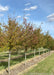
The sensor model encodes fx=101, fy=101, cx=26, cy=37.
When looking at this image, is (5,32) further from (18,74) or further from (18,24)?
(18,74)

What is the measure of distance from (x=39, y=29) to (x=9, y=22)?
6238 mm

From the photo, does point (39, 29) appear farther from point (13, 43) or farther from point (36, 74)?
point (36, 74)

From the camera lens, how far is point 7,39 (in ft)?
23.0

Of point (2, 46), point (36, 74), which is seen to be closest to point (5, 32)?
point (2, 46)

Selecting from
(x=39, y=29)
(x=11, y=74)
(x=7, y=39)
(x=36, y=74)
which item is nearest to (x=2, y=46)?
(x=7, y=39)

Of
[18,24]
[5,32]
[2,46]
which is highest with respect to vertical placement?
[18,24]

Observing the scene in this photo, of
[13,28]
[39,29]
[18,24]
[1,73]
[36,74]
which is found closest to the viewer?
[36,74]

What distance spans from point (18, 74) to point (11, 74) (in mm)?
497

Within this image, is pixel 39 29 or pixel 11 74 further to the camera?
pixel 39 29

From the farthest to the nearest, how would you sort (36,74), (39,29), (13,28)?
(39,29)
(13,28)
(36,74)

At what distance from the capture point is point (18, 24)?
7.82m

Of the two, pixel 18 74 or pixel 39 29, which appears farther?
pixel 39 29

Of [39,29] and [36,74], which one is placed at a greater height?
[39,29]

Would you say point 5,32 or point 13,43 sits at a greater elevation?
point 5,32
